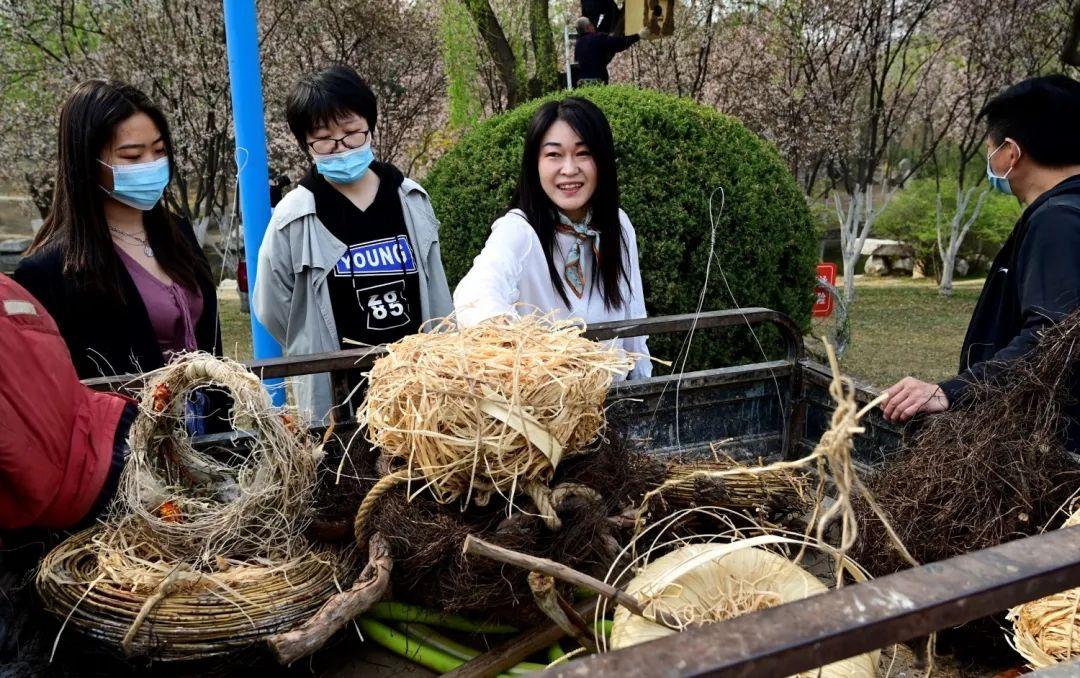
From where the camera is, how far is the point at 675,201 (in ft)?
15.4

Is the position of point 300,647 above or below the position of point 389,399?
below

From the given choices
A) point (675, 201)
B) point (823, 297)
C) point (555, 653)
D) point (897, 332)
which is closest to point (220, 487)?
point (555, 653)

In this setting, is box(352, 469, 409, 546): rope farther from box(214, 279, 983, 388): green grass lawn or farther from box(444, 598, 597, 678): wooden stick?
box(214, 279, 983, 388): green grass lawn

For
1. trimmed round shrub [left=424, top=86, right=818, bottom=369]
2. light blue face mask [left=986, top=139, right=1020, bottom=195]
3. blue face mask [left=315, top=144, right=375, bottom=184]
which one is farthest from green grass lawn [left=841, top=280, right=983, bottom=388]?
blue face mask [left=315, top=144, right=375, bottom=184]

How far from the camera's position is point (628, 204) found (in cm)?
467

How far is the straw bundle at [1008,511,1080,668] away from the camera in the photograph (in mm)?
1561

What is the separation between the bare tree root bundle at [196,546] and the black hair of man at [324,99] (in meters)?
1.11

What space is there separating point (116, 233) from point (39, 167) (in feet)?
35.3

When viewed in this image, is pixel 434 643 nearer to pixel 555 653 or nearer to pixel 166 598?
pixel 555 653

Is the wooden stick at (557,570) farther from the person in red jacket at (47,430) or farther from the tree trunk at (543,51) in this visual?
the tree trunk at (543,51)

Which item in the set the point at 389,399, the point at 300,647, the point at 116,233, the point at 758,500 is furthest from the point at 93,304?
the point at 758,500

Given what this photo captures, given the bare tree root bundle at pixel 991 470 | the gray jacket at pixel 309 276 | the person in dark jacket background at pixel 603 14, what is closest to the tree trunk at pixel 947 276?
the person in dark jacket background at pixel 603 14

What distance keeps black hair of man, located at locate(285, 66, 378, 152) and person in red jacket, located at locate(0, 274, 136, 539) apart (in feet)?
4.06

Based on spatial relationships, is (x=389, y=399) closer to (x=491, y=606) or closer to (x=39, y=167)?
(x=491, y=606)
